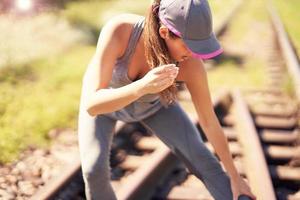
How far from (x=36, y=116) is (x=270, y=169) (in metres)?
2.33

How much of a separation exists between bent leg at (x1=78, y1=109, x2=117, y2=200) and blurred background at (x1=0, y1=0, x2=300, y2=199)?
49.0 inches

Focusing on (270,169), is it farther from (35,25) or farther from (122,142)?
(35,25)

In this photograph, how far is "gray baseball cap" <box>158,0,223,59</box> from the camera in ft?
9.44

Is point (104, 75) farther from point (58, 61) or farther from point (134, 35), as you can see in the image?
point (58, 61)

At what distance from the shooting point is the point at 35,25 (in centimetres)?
883

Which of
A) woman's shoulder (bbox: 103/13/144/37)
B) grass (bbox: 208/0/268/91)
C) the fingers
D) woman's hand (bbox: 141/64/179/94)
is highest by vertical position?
woman's shoulder (bbox: 103/13/144/37)

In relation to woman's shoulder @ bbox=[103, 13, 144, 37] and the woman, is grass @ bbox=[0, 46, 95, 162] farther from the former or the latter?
woman's shoulder @ bbox=[103, 13, 144, 37]

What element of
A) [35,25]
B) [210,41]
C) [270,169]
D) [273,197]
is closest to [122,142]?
[270,169]

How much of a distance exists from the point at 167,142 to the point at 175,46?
0.97m

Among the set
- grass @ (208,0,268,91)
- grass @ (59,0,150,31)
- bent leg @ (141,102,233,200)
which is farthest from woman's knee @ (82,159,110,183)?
grass @ (59,0,150,31)

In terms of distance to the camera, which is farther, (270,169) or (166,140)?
(270,169)

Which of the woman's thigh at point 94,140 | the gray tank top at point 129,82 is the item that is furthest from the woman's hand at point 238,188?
the woman's thigh at point 94,140

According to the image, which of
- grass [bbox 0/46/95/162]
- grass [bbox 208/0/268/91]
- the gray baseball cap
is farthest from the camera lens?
grass [bbox 208/0/268/91]

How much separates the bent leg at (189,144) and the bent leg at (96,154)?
1.11ft
